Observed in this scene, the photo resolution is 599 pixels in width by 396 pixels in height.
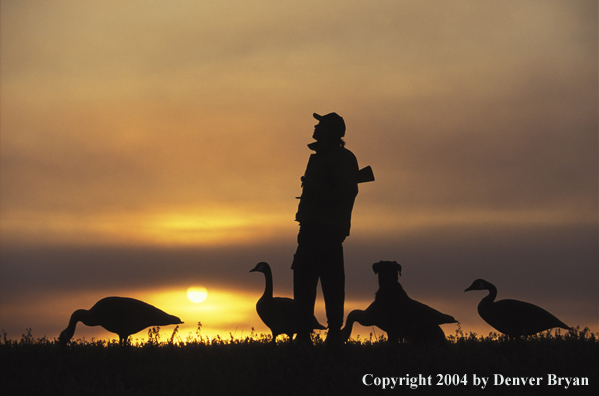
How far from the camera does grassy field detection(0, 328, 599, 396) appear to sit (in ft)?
27.6

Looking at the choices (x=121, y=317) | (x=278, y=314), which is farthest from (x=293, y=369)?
(x=121, y=317)

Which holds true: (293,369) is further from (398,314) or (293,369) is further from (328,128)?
(328,128)

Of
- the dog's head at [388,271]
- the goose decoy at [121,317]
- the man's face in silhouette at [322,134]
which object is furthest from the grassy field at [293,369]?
the man's face in silhouette at [322,134]

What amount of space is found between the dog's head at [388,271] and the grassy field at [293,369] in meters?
1.38

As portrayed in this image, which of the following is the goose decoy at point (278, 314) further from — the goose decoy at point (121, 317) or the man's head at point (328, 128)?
the man's head at point (328, 128)

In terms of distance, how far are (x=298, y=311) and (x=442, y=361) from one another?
266cm

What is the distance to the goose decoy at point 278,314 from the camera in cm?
1105

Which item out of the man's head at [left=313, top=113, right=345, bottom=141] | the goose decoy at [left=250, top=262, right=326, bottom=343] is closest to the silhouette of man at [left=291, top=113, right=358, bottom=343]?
the man's head at [left=313, top=113, right=345, bottom=141]

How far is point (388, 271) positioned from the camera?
37.1 feet

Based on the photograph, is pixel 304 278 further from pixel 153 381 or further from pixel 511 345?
pixel 511 345

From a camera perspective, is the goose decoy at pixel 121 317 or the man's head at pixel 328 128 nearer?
the man's head at pixel 328 128

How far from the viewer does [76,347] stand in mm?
10312

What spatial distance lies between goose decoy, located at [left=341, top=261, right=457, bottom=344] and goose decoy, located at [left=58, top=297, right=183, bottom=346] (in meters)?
3.74

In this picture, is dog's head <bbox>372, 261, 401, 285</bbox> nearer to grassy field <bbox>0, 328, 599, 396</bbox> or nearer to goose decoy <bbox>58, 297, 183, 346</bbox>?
grassy field <bbox>0, 328, 599, 396</bbox>
